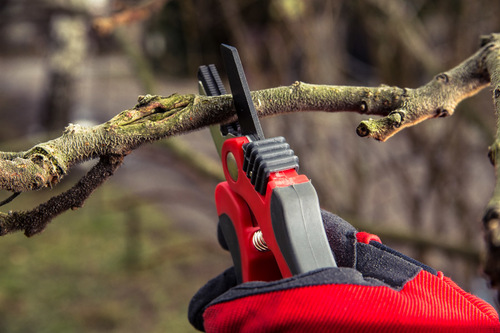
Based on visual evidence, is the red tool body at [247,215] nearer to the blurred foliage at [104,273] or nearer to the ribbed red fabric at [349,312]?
the ribbed red fabric at [349,312]

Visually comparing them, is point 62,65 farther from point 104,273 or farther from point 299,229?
point 299,229

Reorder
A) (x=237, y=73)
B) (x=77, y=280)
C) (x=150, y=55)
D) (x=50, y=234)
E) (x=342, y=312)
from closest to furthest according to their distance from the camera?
(x=342, y=312) < (x=237, y=73) < (x=77, y=280) < (x=50, y=234) < (x=150, y=55)

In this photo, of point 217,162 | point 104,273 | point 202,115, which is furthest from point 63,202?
point 104,273

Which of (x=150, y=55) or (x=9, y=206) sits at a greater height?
(x=150, y=55)

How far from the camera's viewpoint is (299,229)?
1.42ft

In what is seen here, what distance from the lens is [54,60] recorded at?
3.33 meters

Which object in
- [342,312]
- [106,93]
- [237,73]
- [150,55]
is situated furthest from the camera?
[106,93]

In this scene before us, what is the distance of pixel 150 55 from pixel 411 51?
2221mm

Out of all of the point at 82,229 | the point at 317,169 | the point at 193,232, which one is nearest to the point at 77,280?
the point at 82,229

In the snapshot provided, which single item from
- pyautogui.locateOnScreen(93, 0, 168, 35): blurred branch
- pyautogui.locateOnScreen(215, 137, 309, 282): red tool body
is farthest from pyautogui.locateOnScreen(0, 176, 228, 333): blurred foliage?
pyautogui.locateOnScreen(215, 137, 309, 282): red tool body

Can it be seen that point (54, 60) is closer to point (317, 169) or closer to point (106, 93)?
point (106, 93)

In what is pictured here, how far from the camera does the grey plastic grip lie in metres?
0.42

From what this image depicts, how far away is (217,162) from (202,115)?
153cm

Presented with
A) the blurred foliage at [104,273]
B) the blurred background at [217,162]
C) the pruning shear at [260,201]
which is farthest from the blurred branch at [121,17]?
the blurred foliage at [104,273]
